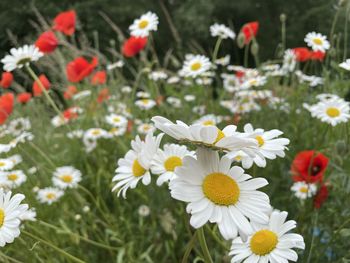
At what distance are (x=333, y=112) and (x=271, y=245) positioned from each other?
0.58 metres

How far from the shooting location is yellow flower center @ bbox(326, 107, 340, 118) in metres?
1.15

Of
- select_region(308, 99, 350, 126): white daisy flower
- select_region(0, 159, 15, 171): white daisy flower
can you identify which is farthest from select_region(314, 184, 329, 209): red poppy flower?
select_region(0, 159, 15, 171): white daisy flower

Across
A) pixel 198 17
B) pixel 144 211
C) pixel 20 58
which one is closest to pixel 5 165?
pixel 20 58

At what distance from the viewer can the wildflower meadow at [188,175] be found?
→ 57cm

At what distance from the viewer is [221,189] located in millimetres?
563

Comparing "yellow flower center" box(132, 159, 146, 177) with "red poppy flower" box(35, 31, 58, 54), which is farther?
"red poppy flower" box(35, 31, 58, 54)

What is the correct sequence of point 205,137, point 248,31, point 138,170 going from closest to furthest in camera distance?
point 205,137 → point 138,170 → point 248,31

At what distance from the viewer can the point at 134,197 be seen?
1.48 metres

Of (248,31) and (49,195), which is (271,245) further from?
(248,31)

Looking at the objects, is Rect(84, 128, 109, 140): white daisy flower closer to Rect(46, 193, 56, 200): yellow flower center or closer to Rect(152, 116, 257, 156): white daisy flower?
Rect(46, 193, 56, 200): yellow flower center

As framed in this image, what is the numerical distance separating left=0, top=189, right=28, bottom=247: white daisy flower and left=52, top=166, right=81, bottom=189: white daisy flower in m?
0.59

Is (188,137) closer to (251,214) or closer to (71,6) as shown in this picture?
(251,214)

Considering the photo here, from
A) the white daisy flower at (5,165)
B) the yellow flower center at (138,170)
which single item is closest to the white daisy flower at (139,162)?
the yellow flower center at (138,170)

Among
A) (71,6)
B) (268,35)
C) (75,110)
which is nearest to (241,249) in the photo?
(75,110)
